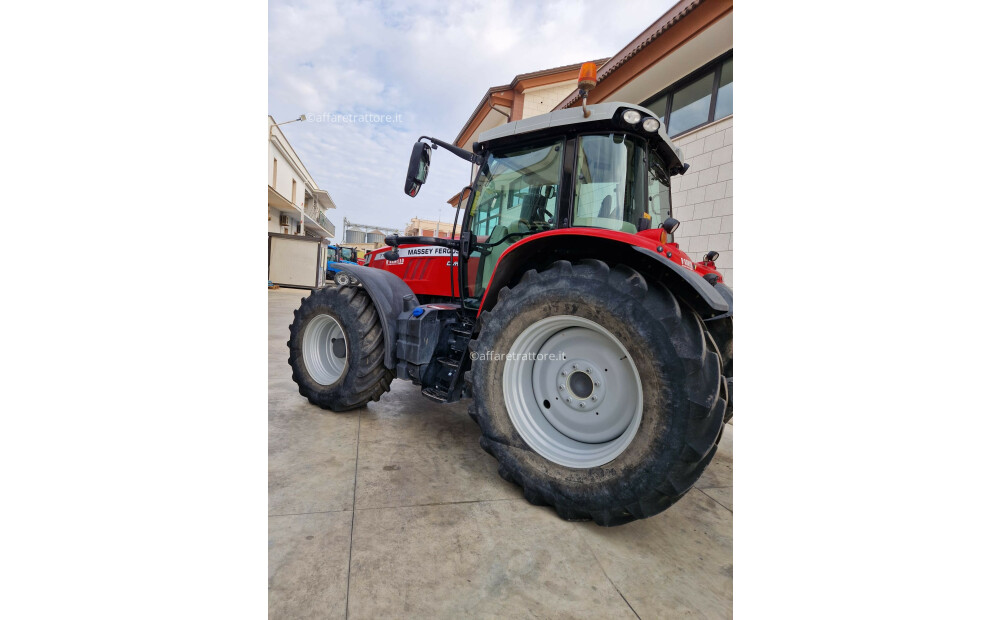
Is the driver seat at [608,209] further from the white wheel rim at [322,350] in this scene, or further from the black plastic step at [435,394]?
the white wheel rim at [322,350]

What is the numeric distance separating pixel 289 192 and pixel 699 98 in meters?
18.7

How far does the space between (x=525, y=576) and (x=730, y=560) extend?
895 mm

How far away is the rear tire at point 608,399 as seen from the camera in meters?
1.52

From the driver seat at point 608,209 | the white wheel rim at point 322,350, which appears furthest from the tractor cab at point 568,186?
the white wheel rim at point 322,350

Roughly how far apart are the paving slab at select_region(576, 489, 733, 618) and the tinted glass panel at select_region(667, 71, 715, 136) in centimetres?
466

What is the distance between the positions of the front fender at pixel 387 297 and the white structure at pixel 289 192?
11578mm

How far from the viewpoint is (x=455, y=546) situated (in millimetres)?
1534

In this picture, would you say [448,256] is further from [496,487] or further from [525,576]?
[525,576]

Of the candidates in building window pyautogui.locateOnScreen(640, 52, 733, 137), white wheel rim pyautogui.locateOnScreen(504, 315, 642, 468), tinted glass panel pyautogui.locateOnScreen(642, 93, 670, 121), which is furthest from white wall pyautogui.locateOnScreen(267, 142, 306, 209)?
white wheel rim pyautogui.locateOnScreen(504, 315, 642, 468)

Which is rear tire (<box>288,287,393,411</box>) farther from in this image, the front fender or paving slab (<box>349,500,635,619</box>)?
paving slab (<box>349,500,635,619</box>)

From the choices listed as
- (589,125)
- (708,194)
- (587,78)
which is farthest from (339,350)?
(708,194)

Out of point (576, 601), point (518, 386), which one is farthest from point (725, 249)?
point (576, 601)

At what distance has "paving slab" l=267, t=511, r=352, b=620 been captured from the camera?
4.00 ft

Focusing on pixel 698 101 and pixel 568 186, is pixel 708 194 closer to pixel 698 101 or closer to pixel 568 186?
pixel 698 101
